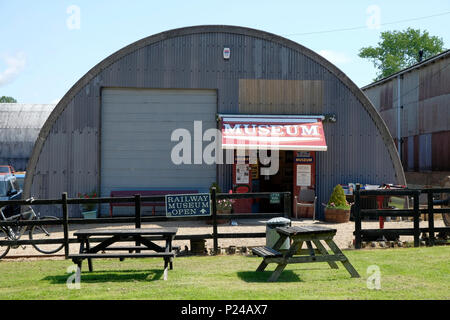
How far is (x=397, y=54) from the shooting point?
58281 mm

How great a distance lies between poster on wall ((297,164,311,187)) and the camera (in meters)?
15.3

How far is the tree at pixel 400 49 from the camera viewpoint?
5625 centimetres

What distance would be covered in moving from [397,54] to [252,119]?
49.0 m

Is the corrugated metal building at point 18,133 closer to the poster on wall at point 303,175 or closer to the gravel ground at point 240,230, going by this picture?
the gravel ground at point 240,230

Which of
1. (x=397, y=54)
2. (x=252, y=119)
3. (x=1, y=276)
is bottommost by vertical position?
(x=1, y=276)

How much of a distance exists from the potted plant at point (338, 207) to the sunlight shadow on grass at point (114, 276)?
804 cm

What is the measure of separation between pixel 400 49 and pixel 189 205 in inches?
2194

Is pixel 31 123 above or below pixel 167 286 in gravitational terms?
above

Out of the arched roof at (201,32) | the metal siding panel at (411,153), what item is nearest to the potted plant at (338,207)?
the arched roof at (201,32)

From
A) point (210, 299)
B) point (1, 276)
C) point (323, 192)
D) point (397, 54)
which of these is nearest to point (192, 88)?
point (323, 192)

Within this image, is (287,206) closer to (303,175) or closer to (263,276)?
(263,276)

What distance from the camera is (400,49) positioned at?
58125 mm

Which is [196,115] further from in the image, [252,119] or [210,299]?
[210,299]

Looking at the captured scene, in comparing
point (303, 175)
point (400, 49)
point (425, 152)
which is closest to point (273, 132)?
point (303, 175)
